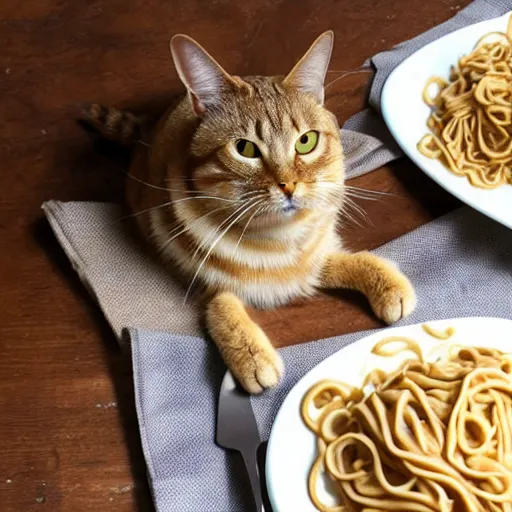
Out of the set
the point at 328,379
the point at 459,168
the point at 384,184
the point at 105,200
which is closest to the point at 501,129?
the point at 459,168

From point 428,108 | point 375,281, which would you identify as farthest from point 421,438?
point 428,108

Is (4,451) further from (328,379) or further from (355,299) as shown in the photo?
(355,299)

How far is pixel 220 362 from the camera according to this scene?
3.11 feet

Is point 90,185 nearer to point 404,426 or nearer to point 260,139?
point 260,139

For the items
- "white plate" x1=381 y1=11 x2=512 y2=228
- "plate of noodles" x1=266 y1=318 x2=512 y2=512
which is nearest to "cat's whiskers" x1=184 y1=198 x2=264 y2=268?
"plate of noodles" x1=266 y1=318 x2=512 y2=512

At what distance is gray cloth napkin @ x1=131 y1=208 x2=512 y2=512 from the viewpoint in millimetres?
849

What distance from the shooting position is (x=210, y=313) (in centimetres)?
98

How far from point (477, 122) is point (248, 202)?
1.53ft

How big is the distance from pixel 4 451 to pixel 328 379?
0.42 meters

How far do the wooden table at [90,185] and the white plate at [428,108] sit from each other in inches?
2.2

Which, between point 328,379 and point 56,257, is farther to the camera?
point 56,257

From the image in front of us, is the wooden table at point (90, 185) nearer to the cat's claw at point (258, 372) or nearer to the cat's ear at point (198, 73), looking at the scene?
the cat's claw at point (258, 372)

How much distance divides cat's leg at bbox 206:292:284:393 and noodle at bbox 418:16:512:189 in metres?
0.40

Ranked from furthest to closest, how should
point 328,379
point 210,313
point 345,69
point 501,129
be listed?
1. point 345,69
2. point 501,129
3. point 210,313
4. point 328,379
